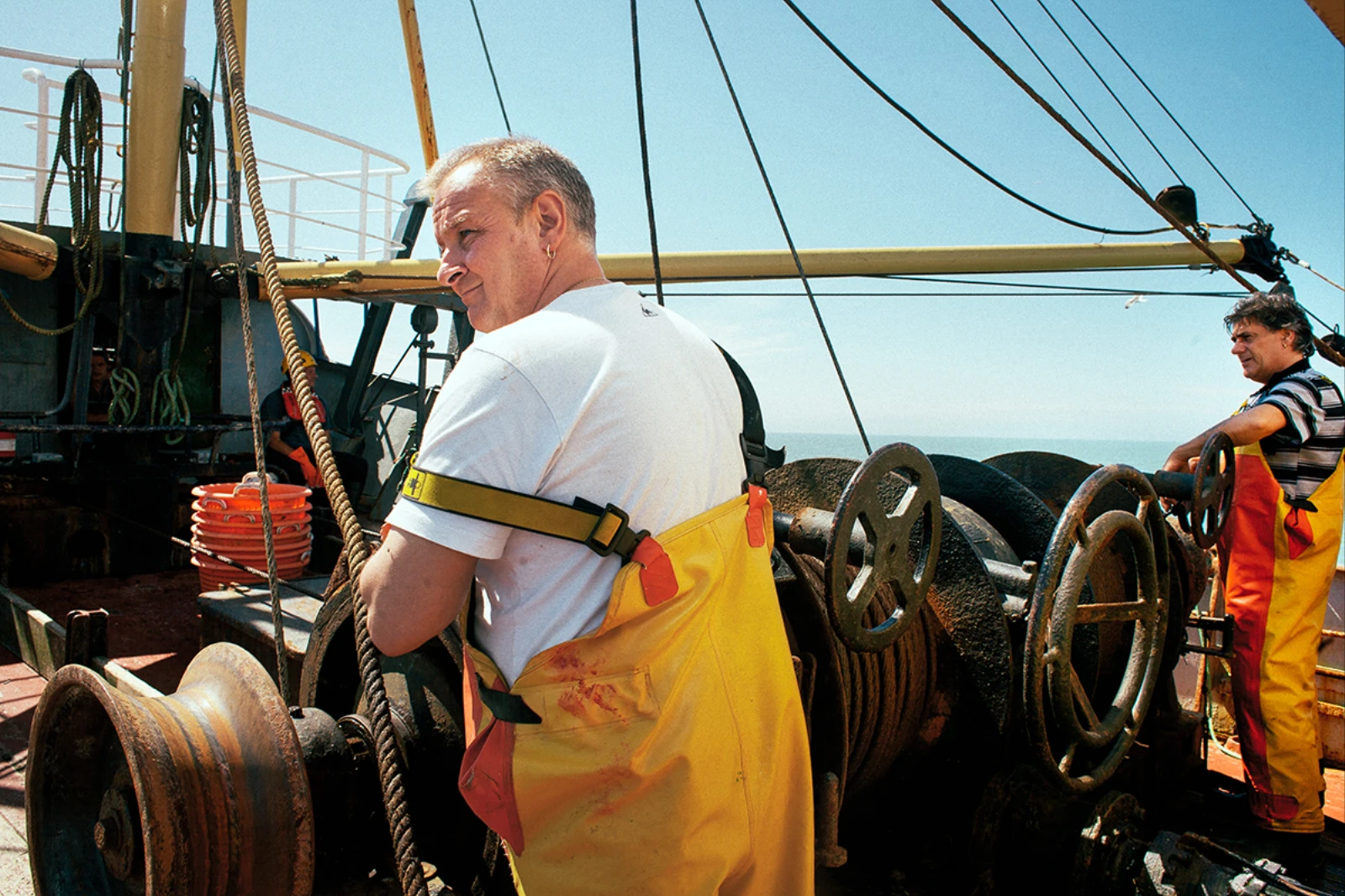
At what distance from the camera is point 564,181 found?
1.55 meters

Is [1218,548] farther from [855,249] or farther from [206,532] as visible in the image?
[206,532]

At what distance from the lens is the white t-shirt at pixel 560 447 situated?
1.26 metres

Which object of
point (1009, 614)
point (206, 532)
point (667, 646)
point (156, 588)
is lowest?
point (156, 588)

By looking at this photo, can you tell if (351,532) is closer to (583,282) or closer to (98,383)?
(583,282)

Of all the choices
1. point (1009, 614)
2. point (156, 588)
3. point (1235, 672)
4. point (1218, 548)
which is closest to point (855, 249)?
point (1218, 548)

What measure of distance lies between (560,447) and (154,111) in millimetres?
6457

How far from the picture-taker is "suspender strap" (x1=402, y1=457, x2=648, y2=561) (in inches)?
49.2

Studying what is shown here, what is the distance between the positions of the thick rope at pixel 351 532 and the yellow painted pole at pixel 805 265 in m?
4.60

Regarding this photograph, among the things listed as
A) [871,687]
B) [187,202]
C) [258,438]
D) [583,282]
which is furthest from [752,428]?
[187,202]

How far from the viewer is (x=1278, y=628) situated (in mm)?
3488

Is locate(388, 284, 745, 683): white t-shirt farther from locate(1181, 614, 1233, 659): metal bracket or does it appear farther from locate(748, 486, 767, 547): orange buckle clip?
locate(1181, 614, 1233, 659): metal bracket

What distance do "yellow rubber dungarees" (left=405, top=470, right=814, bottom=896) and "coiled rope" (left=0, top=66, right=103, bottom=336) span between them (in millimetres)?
5679

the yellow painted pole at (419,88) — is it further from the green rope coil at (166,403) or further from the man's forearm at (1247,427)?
the man's forearm at (1247,427)

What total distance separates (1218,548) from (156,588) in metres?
5.84
